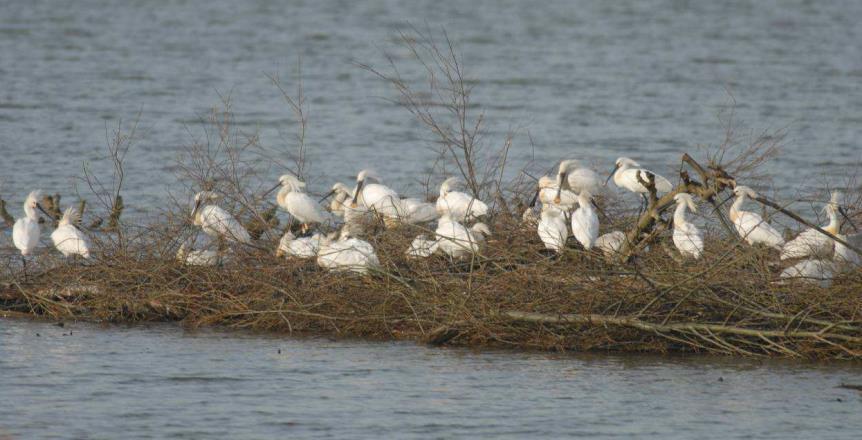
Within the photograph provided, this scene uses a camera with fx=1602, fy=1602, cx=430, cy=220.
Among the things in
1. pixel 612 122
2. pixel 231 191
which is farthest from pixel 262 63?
pixel 231 191

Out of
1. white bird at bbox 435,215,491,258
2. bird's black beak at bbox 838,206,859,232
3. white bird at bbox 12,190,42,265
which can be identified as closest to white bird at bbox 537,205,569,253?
white bird at bbox 435,215,491,258

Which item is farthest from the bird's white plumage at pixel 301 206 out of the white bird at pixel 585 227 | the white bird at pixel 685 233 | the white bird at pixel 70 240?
the white bird at pixel 685 233

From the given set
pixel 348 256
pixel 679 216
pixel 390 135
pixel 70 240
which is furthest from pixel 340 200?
pixel 390 135

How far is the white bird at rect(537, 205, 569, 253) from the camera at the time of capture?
1131cm

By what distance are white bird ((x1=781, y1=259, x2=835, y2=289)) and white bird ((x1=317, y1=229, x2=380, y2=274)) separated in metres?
2.86

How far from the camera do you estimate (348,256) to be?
37.7 ft

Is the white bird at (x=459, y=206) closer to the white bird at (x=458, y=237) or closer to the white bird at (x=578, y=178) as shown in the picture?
the white bird at (x=458, y=237)

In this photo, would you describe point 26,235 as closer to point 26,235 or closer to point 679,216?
point 26,235

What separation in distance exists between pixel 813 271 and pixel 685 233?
99 centimetres

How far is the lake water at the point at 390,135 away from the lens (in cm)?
924

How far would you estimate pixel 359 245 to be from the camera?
454 inches

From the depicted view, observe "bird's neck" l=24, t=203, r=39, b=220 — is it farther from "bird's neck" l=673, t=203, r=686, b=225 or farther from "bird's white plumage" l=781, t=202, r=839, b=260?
"bird's white plumage" l=781, t=202, r=839, b=260

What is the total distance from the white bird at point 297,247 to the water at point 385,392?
78 centimetres

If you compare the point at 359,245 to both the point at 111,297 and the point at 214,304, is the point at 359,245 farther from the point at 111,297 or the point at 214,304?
the point at 111,297
